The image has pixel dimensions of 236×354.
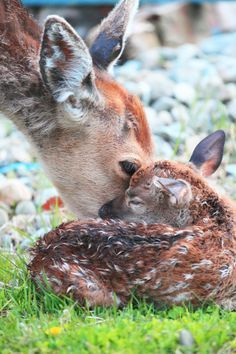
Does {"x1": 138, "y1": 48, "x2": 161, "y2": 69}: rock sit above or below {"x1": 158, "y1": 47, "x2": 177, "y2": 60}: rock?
above

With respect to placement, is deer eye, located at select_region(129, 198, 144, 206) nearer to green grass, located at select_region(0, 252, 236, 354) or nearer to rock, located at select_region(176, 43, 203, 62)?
green grass, located at select_region(0, 252, 236, 354)

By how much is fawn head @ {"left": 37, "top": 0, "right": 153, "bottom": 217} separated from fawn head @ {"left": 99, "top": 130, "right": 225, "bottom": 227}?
0.34 meters

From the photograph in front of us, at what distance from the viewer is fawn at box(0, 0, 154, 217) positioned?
6.52 meters

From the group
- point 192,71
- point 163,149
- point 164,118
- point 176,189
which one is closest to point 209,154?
point 176,189

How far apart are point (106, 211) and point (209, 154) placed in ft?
2.63

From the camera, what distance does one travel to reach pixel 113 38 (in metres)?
6.99

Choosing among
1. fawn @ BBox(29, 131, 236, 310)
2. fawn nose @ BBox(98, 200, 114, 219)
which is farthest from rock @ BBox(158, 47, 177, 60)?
fawn @ BBox(29, 131, 236, 310)

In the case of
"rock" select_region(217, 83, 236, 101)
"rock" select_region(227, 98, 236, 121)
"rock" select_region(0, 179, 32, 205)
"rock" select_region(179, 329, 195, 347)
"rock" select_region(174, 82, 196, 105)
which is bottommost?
"rock" select_region(227, 98, 236, 121)

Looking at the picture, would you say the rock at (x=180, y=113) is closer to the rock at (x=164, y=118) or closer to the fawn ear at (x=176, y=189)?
the rock at (x=164, y=118)

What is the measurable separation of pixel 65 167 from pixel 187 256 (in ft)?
5.58

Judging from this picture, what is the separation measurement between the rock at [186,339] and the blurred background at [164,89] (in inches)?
72.2

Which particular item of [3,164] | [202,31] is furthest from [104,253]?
[202,31]

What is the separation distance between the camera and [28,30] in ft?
22.2

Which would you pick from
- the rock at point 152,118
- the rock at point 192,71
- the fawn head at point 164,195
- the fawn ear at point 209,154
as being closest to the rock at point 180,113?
the rock at point 152,118
